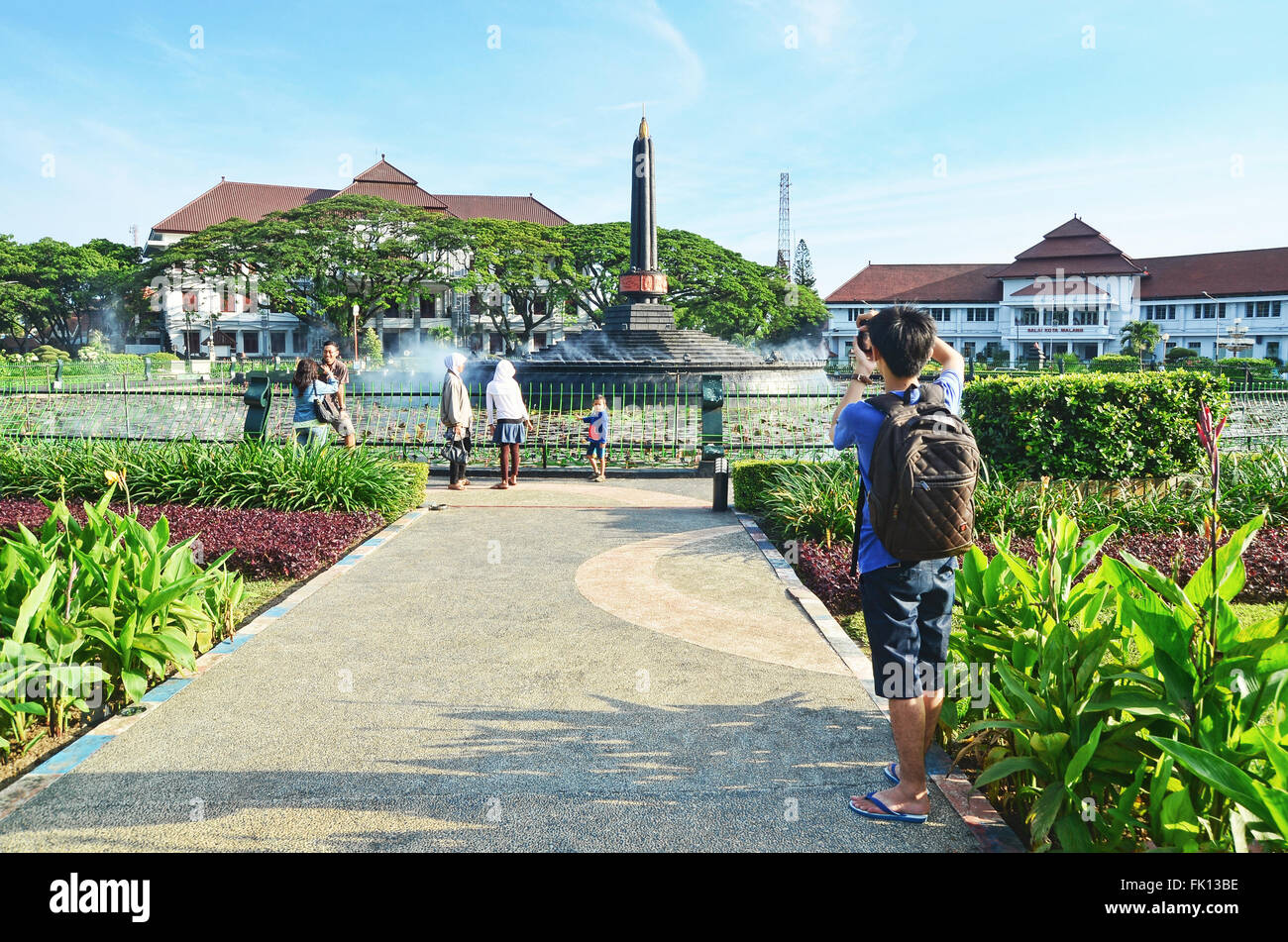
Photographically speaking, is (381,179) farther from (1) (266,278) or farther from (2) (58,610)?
(2) (58,610)

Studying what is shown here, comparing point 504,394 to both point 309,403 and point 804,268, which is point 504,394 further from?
point 804,268

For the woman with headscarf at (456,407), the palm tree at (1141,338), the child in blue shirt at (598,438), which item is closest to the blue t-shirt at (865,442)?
the woman with headscarf at (456,407)

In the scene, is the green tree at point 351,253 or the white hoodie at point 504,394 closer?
the white hoodie at point 504,394

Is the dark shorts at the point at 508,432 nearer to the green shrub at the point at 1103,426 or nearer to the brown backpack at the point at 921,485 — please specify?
the green shrub at the point at 1103,426

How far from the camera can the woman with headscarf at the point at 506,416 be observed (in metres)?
11.3

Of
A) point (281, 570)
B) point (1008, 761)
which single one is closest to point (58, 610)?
point (281, 570)

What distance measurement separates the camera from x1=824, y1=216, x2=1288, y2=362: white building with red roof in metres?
59.9

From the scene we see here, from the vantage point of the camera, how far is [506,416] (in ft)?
37.7

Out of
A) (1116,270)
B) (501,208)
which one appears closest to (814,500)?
(1116,270)

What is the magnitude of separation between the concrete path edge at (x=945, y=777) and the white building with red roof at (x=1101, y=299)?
56254 millimetres

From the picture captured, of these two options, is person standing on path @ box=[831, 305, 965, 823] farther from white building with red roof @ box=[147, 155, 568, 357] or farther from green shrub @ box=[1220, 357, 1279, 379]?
white building with red roof @ box=[147, 155, 568, 357]

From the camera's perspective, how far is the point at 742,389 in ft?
75.5

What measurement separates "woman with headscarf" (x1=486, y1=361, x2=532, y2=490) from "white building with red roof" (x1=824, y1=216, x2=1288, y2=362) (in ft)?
170

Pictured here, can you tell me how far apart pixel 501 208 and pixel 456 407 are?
67871mm
